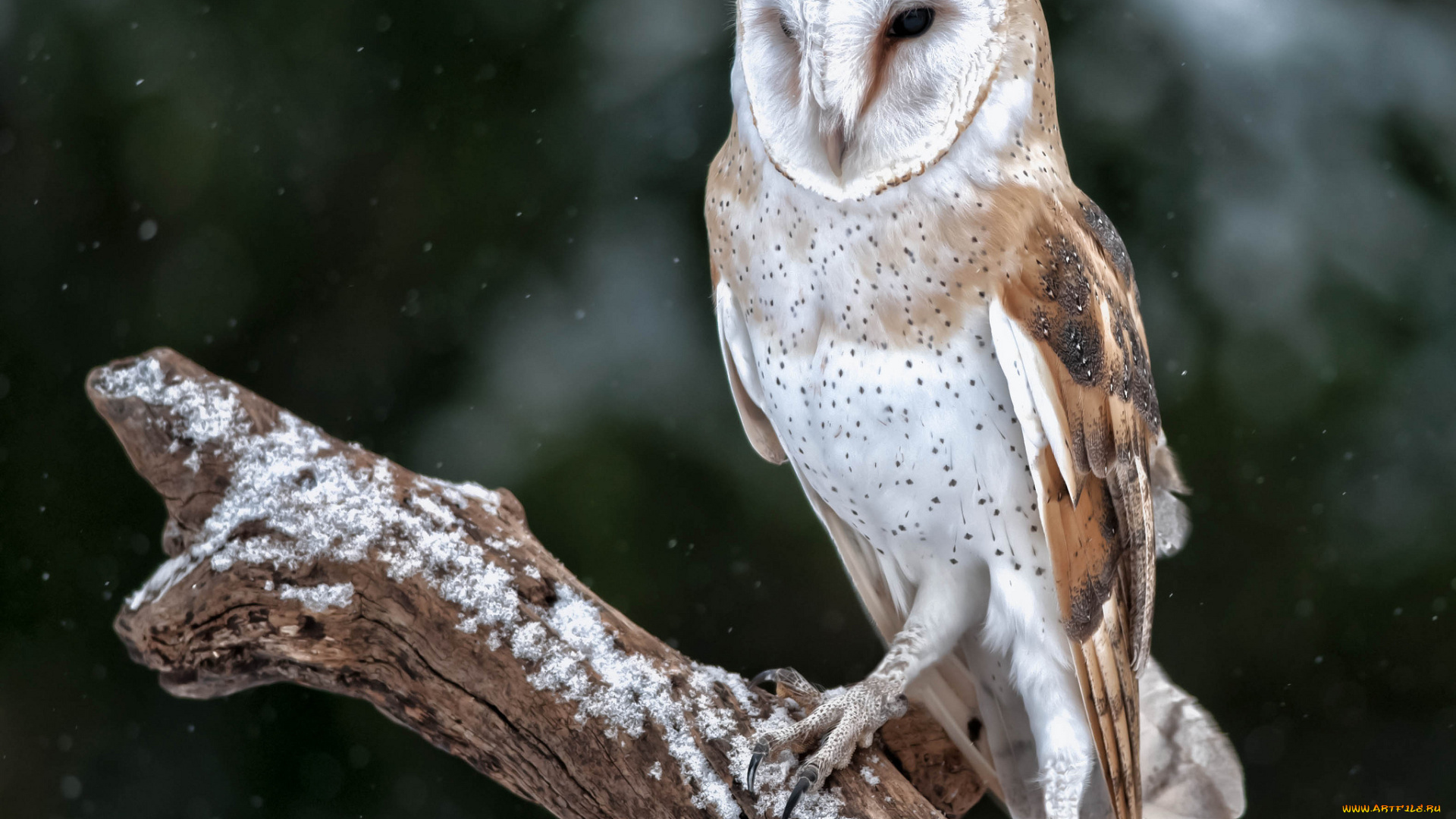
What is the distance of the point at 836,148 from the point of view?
80 cm

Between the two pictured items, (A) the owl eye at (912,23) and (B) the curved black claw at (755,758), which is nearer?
(A) the owl eye at (912,23)

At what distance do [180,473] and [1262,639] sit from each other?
1.60m

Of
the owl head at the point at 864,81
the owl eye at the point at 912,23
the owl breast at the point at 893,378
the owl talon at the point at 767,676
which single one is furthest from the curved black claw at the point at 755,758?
the owl eye at the point at 912,23

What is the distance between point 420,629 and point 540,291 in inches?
30.2

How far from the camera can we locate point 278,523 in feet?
3.33

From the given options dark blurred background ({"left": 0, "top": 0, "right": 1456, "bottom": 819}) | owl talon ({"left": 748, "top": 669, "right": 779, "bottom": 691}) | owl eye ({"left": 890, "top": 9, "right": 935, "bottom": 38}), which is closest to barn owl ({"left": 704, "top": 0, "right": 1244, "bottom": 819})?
owl eye ({"left": 890, "top": 9, "right": 935, "bottom": 38})

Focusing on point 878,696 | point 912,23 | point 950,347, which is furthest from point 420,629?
point 912,23

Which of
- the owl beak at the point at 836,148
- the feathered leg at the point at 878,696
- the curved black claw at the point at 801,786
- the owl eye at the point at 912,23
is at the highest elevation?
the owl eye at the point at 912,23

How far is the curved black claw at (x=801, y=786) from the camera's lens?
92 centimetres

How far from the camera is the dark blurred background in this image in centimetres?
157

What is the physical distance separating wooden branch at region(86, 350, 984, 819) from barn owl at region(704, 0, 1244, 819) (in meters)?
0.07

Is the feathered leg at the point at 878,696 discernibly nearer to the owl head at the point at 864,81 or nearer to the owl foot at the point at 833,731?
the owl foot at the point at 833,731

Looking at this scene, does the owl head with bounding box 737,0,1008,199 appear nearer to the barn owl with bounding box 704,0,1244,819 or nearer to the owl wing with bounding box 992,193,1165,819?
the barn owl with bounding box 704,0,1244,819

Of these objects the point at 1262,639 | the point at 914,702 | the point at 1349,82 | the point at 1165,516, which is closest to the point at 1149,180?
the point at 1349,82
